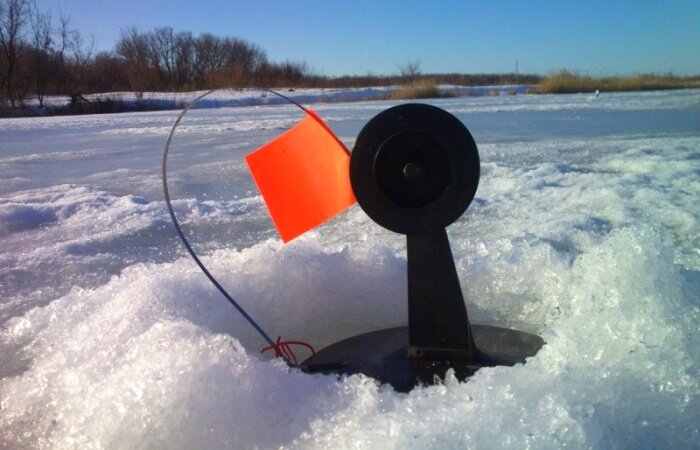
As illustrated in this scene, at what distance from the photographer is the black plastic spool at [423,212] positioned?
96 centimetres

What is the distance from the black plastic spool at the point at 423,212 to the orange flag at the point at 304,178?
0.10 metres

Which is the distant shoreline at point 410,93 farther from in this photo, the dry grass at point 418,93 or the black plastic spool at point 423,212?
the black plastic spool at point 423,212

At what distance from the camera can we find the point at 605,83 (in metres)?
14.8

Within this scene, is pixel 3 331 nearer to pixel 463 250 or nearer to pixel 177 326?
pixel 177 326

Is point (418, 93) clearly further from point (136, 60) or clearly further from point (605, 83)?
point (136, 60)

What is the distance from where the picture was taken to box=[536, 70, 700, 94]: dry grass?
14.4 meters

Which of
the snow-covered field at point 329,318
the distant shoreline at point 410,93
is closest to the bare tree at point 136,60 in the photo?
the distant shoreline at point 410,93

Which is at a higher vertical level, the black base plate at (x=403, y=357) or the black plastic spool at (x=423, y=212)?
the black plastic spool at (x=423, y=212)

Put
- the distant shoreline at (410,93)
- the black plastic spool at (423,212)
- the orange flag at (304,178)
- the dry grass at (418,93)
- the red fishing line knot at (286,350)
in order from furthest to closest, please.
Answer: the distant shoreline at (410,93)
the dry grass at (418,93)
the red fishing line knot at (286,350)
the orange flag at (304,178)
the black plastic spool at (423,212)

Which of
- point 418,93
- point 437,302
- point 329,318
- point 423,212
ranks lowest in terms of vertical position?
point 329,318

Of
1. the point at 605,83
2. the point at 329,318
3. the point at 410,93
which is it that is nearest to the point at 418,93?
the point at 410,93

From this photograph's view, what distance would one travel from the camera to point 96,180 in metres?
3.80

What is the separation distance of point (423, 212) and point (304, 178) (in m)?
0.25

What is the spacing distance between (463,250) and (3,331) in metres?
1.41
